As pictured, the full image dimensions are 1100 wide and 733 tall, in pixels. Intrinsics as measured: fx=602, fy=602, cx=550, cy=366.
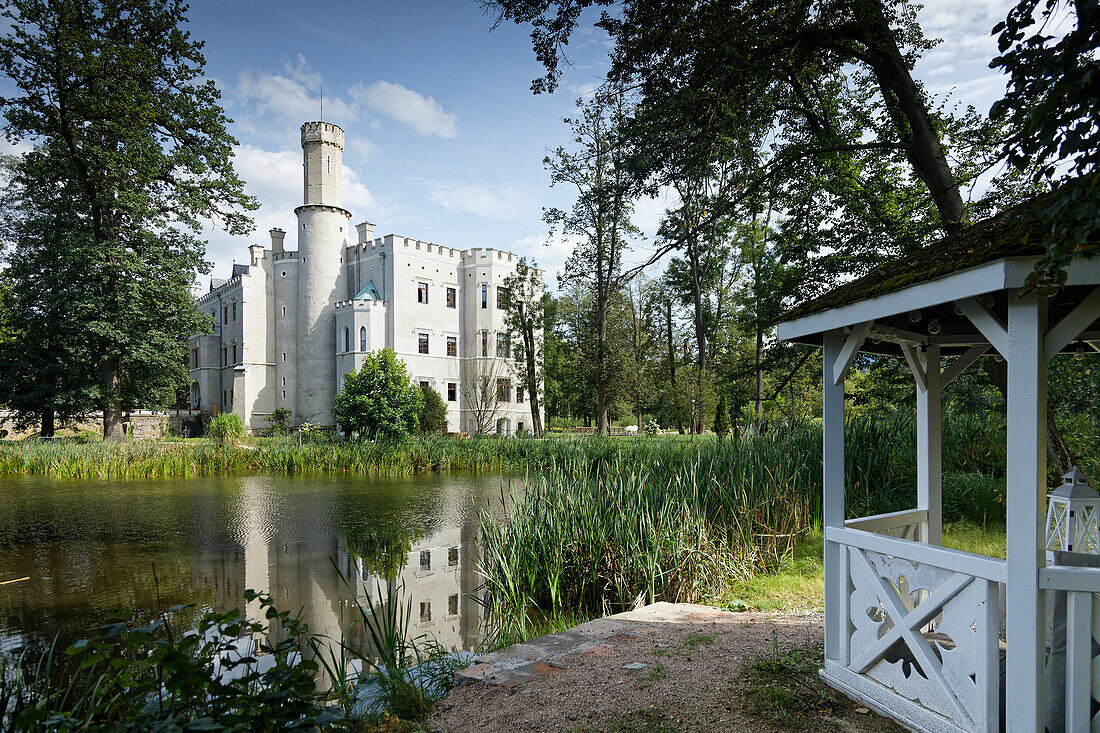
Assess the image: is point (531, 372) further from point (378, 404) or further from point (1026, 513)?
point (1026, 513)

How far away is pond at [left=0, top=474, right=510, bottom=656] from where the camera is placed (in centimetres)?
584

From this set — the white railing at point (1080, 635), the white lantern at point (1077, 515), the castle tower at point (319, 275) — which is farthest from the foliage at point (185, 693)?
the castle tower at point (319, 275)

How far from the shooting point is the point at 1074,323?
2348 millimetres

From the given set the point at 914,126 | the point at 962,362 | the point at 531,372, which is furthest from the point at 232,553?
the point at 531,372

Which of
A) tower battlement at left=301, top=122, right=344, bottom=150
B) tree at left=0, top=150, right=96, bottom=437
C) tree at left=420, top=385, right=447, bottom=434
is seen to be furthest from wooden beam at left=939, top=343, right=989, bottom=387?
tower battlement at left=301, top=122, right=344, bottom=150

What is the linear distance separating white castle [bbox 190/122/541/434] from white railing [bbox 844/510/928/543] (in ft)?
83.0

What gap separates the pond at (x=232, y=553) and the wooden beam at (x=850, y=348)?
10.2ft

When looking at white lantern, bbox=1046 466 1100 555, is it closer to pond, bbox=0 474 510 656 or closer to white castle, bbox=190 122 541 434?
pond, bbox=0 474 510 656

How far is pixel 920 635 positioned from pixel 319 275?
3206 cm

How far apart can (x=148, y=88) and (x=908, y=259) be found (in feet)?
Answer: 82.2

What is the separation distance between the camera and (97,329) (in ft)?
65.4

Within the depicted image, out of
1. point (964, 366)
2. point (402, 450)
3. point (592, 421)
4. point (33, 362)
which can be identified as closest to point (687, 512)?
point (964, 366)

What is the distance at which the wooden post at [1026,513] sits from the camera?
7.74 feet

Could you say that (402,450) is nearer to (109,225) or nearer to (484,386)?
(484,386)
